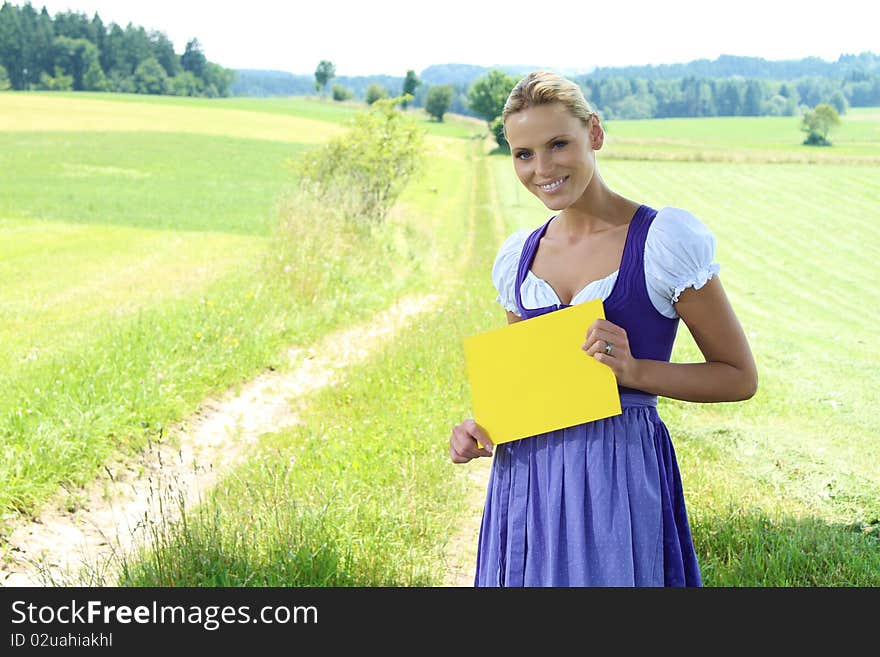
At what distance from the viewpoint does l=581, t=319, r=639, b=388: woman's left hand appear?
1556 mm

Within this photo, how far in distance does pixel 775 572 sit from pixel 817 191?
1518cm

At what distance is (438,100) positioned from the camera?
5119 centimetres

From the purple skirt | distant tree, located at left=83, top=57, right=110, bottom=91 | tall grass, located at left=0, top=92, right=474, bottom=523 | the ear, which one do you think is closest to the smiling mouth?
the ear

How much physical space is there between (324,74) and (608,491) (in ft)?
219

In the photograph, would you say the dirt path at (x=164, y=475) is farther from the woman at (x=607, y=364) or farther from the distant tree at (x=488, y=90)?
the distant tree at (x=488, y=90)

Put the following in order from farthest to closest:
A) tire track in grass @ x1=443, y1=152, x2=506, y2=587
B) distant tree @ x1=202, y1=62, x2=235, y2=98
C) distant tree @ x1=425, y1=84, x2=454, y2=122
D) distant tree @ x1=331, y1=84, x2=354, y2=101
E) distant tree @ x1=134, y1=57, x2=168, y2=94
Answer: distant tree @ x1=331, y1=84, x2=354, y2=101 → distant tree @ x1=202, y1=62, x2=235, y2=98 → distant tree @ x1=425, y1=84, x2=454, y2=122 → distant tree @ x1=134, y1=57, x2=168, y2=94 → tire track in grass @ x1=443, y1=152, x2=506, y2=587

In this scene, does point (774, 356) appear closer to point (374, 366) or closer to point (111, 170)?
point (374, 366)

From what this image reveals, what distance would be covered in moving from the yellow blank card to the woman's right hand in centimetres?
2

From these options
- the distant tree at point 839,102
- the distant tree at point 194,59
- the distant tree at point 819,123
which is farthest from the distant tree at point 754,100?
the distant tree at point 194,59

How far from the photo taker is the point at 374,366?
6.70m

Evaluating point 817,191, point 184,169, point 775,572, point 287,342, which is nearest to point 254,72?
point 184,169

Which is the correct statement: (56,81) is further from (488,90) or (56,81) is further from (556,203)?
(556,203)

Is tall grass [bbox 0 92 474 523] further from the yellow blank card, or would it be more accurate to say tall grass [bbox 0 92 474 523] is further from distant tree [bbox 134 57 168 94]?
distant tree [bbox 134 57 168 94]

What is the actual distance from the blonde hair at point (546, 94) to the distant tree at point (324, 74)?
209ft
